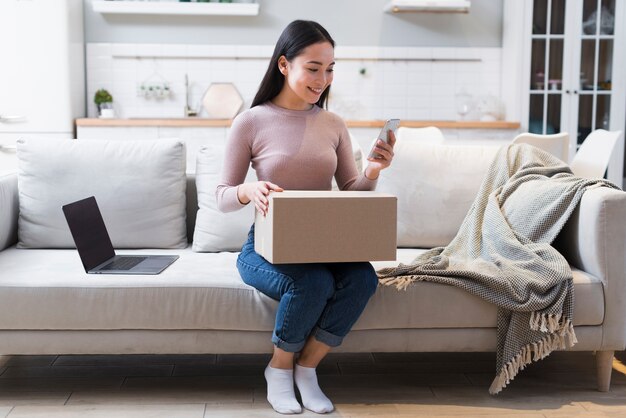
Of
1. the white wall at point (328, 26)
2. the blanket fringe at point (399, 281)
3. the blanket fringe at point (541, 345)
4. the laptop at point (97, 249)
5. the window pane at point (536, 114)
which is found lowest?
the blanket fringe at point (541, 345)

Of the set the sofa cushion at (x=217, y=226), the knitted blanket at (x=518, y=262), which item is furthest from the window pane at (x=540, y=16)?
the sofa cushion at (x=217, y=226)

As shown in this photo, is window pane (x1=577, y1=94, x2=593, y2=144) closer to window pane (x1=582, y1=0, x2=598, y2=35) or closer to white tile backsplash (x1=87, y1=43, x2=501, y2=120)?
window pane (x1=582, y1=0, x2=598, y2=35)

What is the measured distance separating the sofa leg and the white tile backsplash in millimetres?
3807

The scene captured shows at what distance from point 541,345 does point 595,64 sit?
393cm

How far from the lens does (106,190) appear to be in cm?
309

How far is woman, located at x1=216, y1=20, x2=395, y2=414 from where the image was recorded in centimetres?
233

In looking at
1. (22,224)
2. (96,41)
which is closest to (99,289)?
(22,224)

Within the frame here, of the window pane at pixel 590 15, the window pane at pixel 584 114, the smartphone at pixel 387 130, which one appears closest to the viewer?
the smartphone at pixel 387 130

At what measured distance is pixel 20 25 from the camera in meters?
5.46

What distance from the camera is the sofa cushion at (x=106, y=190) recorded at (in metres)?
3.07

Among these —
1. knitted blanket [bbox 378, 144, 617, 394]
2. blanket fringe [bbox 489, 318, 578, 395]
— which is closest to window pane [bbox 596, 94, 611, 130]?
knitted blanket [bbox 378, 144, 617, 394]

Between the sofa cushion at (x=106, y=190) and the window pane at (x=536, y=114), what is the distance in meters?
3.49

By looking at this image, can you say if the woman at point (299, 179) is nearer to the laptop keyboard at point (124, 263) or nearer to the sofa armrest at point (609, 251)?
the laptop keyboard at point (124, 263)

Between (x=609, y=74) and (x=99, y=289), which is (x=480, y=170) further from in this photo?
(x=609, y=74)
